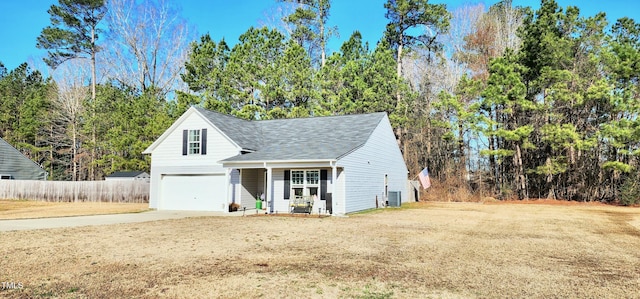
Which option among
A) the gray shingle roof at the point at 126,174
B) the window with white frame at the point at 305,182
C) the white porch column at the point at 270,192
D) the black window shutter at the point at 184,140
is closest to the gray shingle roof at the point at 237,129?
the black window shutter at the point at 184,140

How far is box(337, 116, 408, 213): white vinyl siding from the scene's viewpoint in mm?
18016

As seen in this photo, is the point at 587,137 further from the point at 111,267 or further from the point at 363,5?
the point at 111,267

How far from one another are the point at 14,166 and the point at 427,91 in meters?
35.9

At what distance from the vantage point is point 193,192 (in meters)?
20.4

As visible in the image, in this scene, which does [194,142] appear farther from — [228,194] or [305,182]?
[305,182]

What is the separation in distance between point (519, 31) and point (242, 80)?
2072 centimetres

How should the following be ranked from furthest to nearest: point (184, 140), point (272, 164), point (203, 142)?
point (184, 140) < point (203, 142) < point (272, 164)

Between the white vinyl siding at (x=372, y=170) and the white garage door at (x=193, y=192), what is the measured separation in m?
6.25

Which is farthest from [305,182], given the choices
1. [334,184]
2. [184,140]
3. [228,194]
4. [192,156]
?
[184,140]

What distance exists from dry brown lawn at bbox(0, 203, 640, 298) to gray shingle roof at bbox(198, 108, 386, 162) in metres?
6.26

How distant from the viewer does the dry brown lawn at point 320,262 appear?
5.62 m

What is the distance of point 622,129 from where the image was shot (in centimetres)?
2380

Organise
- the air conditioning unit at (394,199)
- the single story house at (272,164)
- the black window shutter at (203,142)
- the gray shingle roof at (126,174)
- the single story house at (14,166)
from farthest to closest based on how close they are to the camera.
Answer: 1. the single story house at (14,166)
2. the gray shingle roof at (126,174)
3. the air conditioning unit at (394,199)
4. the black window shutter at (203,142)
5. the single story house at (272,164)

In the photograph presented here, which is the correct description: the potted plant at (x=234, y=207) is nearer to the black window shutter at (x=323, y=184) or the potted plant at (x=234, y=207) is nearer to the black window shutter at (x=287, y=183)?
the black window shutter at (x=287, y=183)
